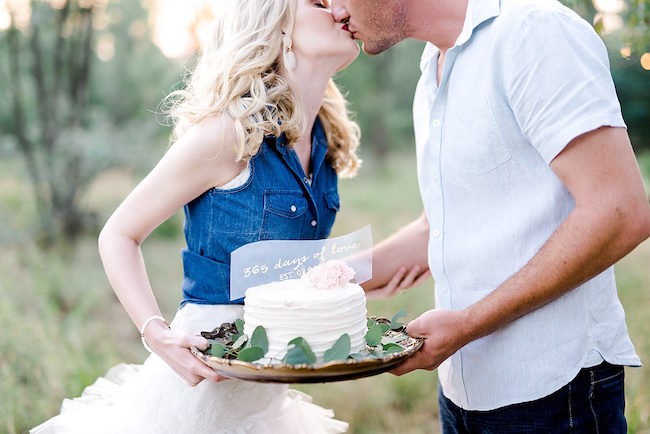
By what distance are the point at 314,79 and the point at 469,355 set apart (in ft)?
3.99

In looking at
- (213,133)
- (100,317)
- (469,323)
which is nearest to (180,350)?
→ (213,133)

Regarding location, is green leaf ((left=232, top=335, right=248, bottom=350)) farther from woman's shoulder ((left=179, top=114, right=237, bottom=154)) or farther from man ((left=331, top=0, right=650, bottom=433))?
woman's shoulder ((left=179, top=114, right=237, bottom=154))

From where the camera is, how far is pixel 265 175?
2533 mm

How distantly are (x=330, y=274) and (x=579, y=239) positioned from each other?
28.0 inches

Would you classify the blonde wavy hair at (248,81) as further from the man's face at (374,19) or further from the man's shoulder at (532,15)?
the man's shoulder at (532,15)

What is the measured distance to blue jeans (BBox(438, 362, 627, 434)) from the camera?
2.11 meters

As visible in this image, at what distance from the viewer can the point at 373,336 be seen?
211cm

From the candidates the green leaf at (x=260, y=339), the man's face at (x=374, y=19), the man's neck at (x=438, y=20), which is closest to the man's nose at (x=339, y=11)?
the man's face at (x=374, y=19)

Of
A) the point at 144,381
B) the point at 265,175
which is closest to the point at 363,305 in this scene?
the point at 265,175

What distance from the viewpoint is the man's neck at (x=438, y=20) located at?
2389mm

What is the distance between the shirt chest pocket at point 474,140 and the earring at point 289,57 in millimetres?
751

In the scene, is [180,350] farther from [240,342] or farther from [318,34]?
[318,34]

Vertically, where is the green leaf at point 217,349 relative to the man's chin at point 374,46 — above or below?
below

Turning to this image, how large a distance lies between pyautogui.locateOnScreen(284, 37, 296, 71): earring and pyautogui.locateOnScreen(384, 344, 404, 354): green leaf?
3.91 feet
